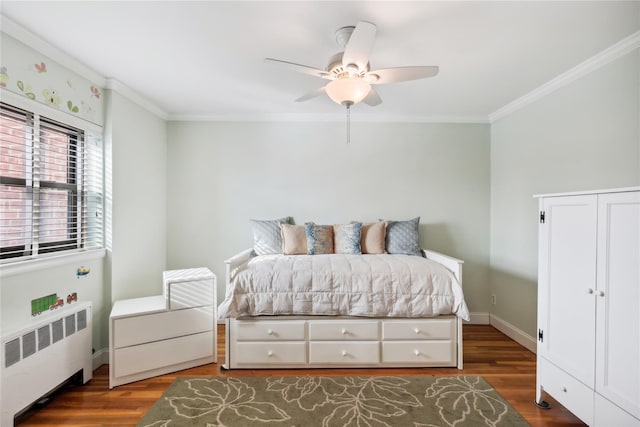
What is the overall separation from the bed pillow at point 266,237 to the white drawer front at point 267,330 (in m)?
0.90

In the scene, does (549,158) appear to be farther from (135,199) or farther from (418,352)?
(135,199)

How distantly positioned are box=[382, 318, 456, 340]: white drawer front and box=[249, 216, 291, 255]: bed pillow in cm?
134

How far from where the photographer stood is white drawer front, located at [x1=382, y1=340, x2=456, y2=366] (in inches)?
90.8

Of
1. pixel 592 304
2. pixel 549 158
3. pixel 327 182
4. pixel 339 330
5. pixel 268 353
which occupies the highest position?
pixel 549 158

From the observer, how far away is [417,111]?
125 inches

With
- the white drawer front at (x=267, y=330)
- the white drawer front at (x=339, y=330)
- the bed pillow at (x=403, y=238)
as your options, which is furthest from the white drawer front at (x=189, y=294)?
the bed pillow at (x=403, y=238)

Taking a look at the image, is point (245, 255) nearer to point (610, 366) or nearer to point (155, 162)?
point (155, 162)

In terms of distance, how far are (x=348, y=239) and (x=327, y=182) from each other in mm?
735

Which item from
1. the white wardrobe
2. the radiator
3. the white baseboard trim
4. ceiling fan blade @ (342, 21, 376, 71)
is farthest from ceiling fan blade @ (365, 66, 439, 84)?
the white baseboard trim

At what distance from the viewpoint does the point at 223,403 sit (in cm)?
189

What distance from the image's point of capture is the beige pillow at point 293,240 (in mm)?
2992

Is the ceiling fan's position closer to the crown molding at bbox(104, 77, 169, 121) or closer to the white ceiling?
the white ceiling

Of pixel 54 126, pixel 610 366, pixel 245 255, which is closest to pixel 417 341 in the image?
pixel 610 366

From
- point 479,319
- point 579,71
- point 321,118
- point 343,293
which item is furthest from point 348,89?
point 479,319
